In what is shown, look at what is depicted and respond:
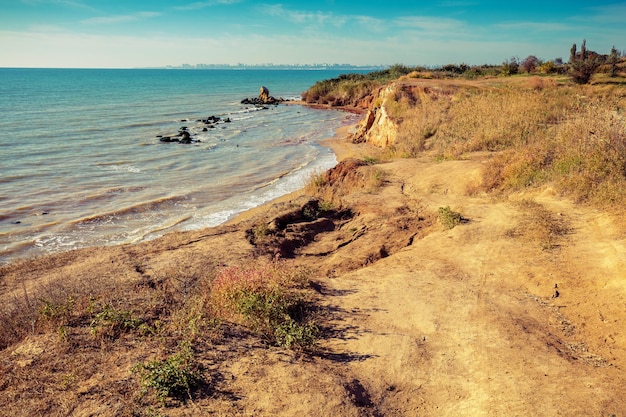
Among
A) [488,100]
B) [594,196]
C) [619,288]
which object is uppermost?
[488,100]

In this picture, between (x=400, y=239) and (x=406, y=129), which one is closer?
(x=400, y=239)

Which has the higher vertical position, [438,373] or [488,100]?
[488,100]

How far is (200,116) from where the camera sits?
44.3 m

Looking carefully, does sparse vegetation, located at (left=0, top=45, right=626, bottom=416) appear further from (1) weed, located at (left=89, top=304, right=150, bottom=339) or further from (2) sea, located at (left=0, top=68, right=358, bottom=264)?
(2) sea, located at (left=0, top=68, right=358, bottom=264)

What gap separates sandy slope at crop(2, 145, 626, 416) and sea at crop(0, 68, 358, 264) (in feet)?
12.8

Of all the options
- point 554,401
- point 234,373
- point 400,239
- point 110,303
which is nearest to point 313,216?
point 400,239

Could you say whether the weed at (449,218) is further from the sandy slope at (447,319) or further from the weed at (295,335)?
the weed at (295,335)

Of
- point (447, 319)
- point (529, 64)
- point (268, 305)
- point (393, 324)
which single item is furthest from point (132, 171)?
point (529, 64)

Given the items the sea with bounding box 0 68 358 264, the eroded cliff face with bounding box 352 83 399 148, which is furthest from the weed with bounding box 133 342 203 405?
the eroded cliff face with bounding box 352 83 399 148

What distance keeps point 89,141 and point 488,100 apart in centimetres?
2592

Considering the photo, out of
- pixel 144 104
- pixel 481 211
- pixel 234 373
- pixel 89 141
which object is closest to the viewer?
pixel 234 373

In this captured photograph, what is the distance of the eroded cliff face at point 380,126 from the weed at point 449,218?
42.7 feet

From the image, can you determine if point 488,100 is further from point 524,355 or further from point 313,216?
point 524,355

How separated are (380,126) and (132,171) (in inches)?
584
